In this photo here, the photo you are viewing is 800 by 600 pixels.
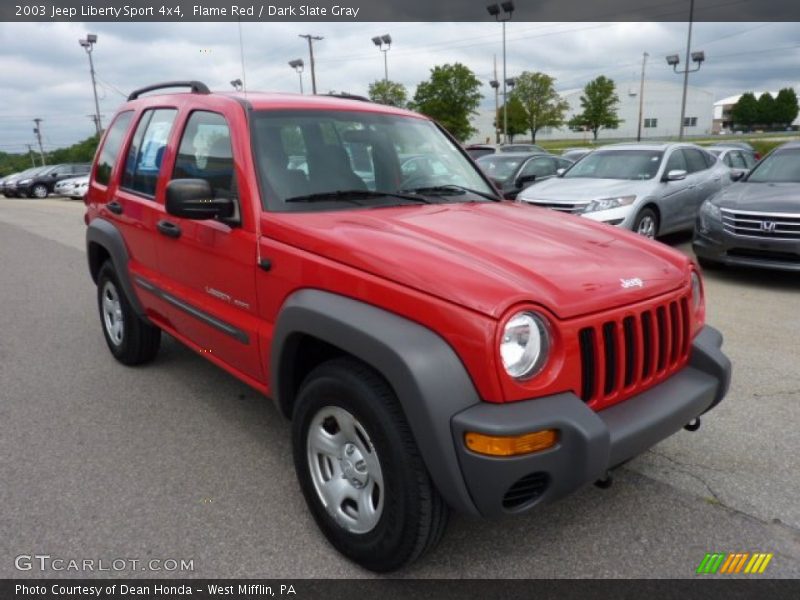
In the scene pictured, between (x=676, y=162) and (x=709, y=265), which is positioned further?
(x=676, y=162)

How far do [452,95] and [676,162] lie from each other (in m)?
43.0

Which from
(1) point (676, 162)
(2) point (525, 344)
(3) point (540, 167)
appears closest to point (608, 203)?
(1) point (676, 162)

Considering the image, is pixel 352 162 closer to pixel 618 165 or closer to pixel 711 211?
pixel 711 211

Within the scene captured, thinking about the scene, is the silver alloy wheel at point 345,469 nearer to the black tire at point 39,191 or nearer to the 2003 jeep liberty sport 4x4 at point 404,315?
the 2003 jeep liberty sport 4x4 at point 404,315

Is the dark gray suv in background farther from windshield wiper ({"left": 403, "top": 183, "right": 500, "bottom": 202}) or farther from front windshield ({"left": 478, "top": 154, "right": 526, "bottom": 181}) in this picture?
front windshield ({"left": 478, "top": 154, "right": 526, "bottom": 181})

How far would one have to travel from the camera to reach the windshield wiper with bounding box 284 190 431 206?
3051mm

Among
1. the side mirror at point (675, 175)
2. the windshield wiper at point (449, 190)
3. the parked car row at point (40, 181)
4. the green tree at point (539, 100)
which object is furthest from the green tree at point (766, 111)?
the windshield wiper at point (449, 190)

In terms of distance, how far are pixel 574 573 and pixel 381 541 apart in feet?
2.52

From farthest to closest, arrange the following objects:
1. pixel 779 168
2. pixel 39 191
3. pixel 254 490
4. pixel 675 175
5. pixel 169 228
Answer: pixel 39 191
pixel 675 175
pixel 779 168
pixel 169 228
pixel 254 490

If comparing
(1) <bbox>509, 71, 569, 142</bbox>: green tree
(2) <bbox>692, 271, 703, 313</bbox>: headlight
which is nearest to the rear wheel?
(2) <bbox>692, 271, 703, 313</bbox>: headlight

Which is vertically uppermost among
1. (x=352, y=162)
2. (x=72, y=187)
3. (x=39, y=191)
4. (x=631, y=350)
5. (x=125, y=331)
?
(x=352, y=162)

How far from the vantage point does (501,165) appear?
13812mm

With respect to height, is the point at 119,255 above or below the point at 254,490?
above

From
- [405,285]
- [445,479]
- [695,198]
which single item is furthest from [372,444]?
[695,198]
